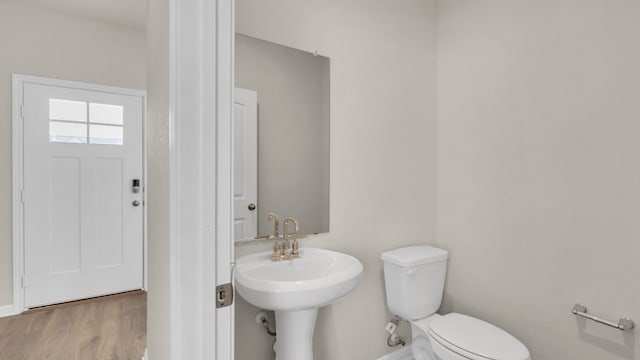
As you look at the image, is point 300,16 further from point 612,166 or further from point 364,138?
point 612,166

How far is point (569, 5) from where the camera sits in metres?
1.59

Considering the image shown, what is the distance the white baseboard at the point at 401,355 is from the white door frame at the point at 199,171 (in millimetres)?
1564

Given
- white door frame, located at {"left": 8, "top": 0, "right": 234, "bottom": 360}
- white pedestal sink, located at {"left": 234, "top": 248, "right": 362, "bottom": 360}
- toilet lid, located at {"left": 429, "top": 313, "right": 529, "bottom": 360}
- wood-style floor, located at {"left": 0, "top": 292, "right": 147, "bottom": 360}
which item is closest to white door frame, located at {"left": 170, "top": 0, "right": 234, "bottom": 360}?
white door frame, located at {"left": 8, "top": 0, "right": 234, "bottom": 360}

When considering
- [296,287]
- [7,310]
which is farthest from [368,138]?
[7,310]

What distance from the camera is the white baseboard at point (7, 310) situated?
2.67 meters

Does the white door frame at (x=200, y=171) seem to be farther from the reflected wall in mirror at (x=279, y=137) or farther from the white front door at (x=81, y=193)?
the white front door at (x=81, y=193)

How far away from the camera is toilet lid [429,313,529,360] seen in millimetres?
1415

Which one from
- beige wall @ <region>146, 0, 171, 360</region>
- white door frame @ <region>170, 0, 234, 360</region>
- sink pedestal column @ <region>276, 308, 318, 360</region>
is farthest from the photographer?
sink pedestal column @ <region>276, 308, 318, 360</region>

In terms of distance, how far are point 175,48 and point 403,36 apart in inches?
66.3

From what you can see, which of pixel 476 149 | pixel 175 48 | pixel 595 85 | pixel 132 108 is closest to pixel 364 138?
pixel 476 149

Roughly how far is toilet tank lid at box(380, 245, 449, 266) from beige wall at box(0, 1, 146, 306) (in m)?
2.84

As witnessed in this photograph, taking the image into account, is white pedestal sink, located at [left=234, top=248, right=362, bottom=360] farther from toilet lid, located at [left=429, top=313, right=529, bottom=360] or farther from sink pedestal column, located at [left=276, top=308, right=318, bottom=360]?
toilet lid, located at [left=429, top=313, right=529, bottom=360]

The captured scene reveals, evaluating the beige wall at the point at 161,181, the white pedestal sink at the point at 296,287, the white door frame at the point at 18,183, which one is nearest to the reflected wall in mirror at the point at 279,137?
the white pedestal sink at the point at 296,287

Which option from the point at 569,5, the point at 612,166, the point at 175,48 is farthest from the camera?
the point at 569,5
